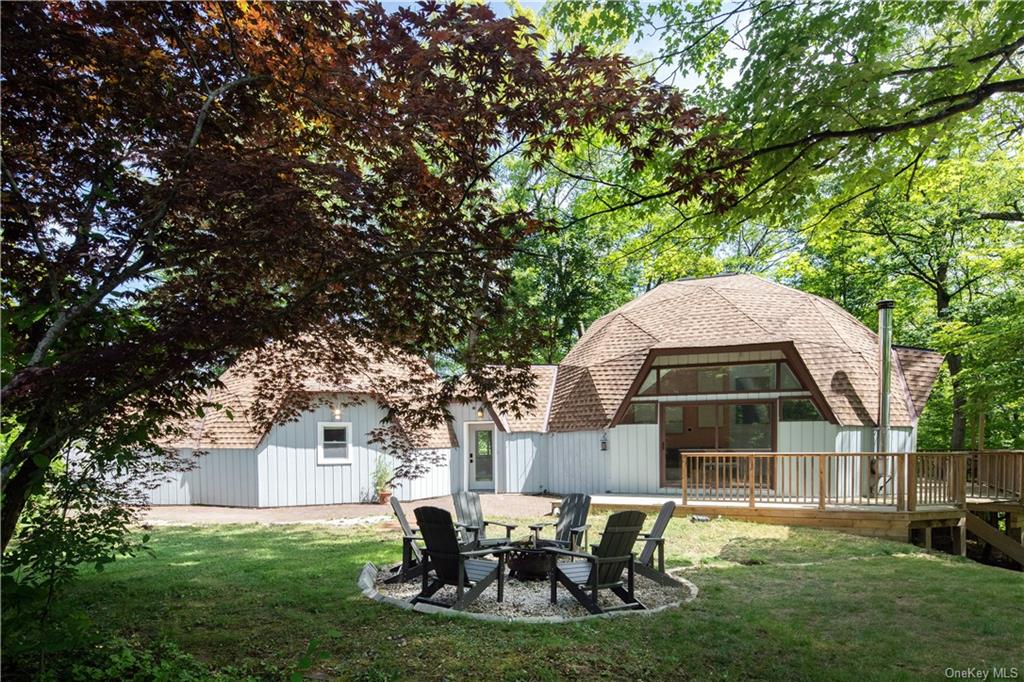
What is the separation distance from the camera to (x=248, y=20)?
191 inches

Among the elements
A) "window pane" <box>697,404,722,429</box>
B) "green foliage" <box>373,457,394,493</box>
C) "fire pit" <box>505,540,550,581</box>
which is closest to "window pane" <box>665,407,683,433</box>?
"window pane" <box>697,404,722,429</box>

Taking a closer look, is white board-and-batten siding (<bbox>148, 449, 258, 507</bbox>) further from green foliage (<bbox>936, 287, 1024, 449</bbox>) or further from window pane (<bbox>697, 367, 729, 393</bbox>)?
Result: green foliage (<bbox>936, 287, 1024, 449</bbox>)

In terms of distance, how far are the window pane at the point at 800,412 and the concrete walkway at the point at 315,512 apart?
619 cm

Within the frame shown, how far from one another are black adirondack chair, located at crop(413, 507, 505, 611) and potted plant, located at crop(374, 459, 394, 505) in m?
10.9

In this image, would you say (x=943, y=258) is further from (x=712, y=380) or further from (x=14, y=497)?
(x=14, y=497)

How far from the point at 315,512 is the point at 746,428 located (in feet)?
35.4

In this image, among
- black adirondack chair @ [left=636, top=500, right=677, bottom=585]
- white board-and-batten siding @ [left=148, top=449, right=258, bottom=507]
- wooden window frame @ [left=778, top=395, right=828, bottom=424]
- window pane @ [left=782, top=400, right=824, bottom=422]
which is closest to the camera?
black adirondack chair @ [left=636, top=500, right=677, bottom=585]

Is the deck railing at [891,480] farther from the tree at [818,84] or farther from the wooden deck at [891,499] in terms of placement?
the tree at [818,84]

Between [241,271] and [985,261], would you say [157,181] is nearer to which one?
[241,271]

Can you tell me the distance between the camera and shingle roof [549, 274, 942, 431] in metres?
16.2

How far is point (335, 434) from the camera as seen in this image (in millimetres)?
18000

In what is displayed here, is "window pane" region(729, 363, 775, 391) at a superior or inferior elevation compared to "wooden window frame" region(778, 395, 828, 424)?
superior

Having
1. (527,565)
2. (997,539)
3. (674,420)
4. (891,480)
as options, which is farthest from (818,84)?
(674,420)

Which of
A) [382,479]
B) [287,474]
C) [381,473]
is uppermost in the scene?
[287,474]
